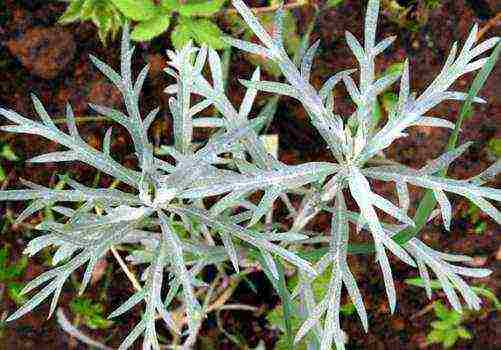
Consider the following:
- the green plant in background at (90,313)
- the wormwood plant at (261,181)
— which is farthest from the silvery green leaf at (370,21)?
the green plant in background at (90,313)

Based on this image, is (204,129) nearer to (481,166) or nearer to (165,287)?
(165,287)

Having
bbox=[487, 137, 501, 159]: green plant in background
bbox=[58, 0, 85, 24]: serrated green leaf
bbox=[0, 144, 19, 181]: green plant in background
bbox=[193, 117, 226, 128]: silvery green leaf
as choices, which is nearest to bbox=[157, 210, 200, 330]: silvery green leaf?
bbox=[193, 117, 226, 128]: silvery green leaf

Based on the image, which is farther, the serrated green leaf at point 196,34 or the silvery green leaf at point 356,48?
the serrated green leaf at point 196,34

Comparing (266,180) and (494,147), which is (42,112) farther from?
(494,147)

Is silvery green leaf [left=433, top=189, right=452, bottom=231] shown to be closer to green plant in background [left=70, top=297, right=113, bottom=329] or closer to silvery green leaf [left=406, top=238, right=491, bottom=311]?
silvery green leaf [left=406, top=238, right=491, bottom=311]

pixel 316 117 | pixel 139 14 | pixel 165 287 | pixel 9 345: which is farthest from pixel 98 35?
pixel 316 117

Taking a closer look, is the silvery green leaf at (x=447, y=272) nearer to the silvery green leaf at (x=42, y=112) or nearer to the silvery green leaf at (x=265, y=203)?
the silvery green leaf at (x=265, y=203)

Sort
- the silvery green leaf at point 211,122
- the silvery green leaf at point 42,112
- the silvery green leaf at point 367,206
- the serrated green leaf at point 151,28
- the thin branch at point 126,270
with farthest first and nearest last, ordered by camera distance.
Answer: the serrated green leaf at point 151,28 < the thin branch at point 126,270 < the silvery green leaf at point 211,122 < the silvery green leaf at point 42,112 < the silvery green leaf at point 367,206
